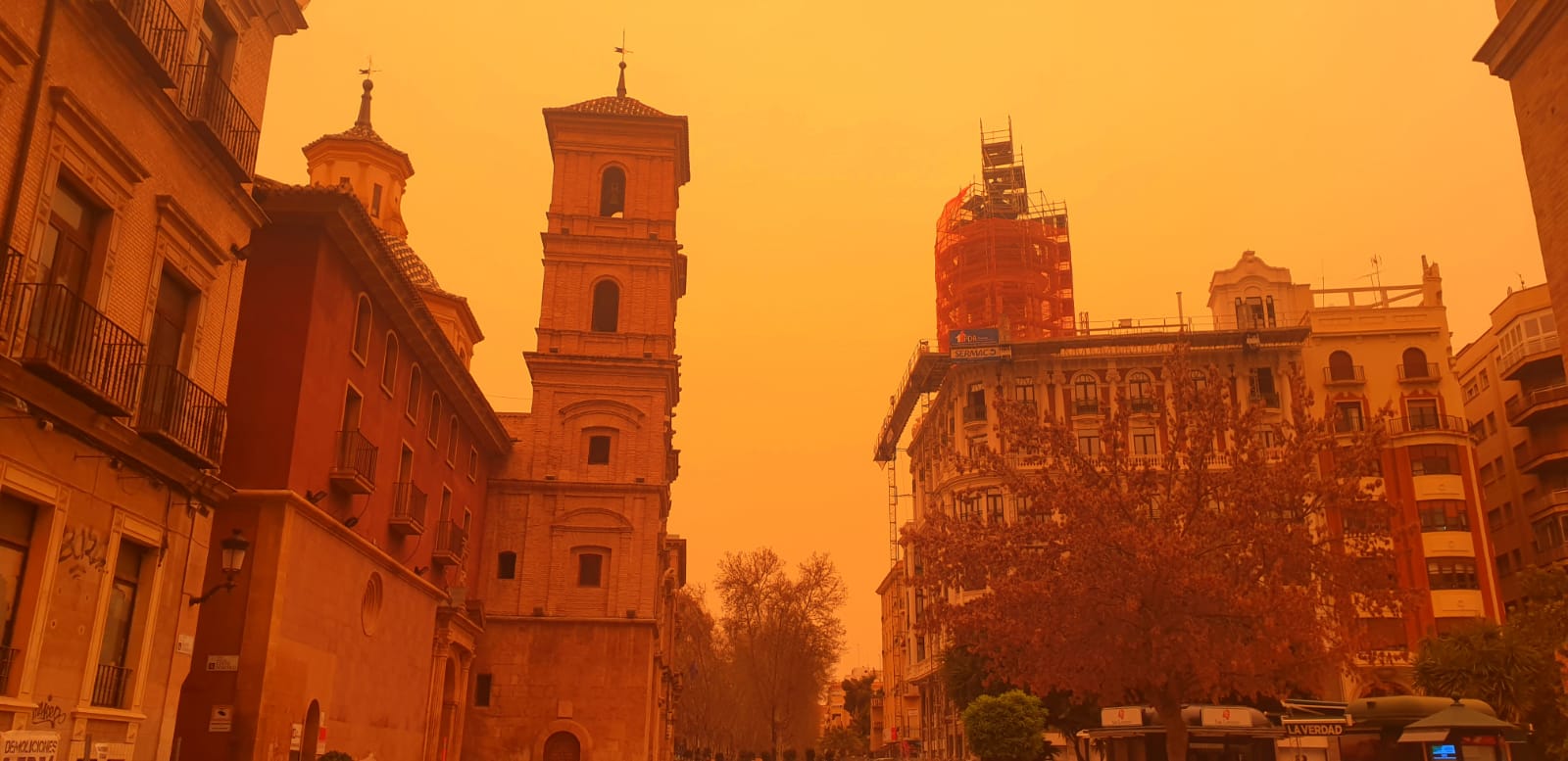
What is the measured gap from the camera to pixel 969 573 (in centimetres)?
2309

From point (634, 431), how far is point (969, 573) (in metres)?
20.8

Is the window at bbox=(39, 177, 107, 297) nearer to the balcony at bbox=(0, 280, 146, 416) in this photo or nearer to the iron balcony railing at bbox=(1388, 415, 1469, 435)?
the balcony at bbox=(0, 280, 146, 416)

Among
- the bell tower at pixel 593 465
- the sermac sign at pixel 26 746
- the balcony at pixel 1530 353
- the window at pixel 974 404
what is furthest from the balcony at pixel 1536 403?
the sermac sign at pixel 26 746

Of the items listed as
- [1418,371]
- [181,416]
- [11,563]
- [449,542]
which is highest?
[1418,371]

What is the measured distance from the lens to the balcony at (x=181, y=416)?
46.1 ft

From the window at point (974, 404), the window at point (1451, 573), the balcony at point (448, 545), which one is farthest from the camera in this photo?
the window at point (974, 404)

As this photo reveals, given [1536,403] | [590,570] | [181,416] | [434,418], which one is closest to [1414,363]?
[1536,403]

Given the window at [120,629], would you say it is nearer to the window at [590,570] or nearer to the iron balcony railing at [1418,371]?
the window at [590,570]

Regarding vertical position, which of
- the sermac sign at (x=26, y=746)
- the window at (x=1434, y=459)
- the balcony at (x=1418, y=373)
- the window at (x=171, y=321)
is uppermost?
the balcony at (x=1418, y=373)

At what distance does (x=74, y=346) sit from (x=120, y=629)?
3.60 meters

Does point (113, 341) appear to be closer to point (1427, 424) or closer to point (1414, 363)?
point (1427, 424)

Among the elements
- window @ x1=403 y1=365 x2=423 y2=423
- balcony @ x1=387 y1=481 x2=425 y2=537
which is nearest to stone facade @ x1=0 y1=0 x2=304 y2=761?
balcony @ x1=387 y1=481 x2=425 y2=537

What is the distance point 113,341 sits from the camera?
13.3m

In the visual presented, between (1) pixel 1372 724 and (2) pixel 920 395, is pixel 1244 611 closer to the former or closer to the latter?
(1) pixel 1372 724
